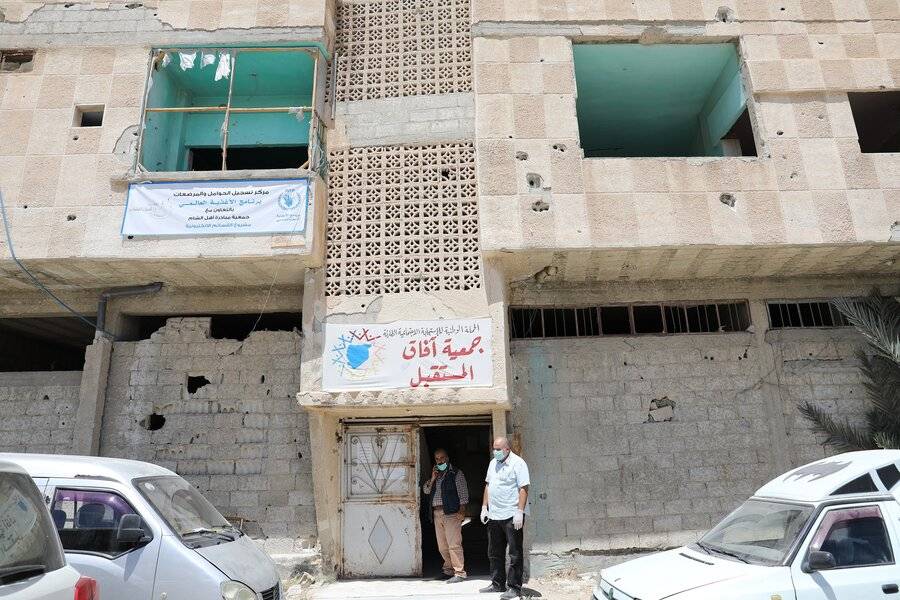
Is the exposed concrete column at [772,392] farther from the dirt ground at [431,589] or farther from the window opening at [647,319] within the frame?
the dirt ground at [431,589]

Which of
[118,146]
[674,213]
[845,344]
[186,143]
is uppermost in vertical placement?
[186,143]

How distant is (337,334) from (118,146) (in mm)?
4111

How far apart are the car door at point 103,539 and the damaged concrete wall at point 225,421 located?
3.95 metres

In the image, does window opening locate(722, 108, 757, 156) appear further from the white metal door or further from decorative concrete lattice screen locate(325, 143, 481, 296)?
the white metal door

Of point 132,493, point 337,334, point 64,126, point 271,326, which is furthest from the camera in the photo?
point 271,326

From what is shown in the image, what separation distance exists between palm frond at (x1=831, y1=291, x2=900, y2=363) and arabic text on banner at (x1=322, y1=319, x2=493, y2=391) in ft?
17.2

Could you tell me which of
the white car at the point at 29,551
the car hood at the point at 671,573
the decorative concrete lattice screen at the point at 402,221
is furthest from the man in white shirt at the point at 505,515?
the white car at the point at 29,551

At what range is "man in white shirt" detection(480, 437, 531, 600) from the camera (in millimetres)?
6473

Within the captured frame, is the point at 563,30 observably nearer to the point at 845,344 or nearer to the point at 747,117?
the point at 747,117

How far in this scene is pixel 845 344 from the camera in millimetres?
8781

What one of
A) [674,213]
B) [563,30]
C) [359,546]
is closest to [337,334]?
[359,546]

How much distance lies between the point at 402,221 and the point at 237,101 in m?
4.21

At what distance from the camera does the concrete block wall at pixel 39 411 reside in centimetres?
851

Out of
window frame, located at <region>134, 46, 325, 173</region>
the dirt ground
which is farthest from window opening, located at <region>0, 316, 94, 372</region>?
the dirt ground
